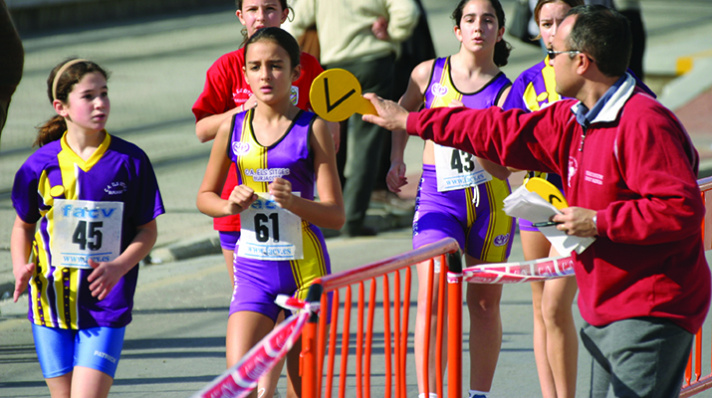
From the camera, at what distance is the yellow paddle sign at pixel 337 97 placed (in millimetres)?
3670

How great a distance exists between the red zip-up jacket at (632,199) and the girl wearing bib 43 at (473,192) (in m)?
1.28

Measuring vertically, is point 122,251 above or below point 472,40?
below

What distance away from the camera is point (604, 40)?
10.8 ft

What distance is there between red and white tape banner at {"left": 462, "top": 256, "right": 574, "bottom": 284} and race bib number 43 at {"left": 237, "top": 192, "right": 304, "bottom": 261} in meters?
0.70

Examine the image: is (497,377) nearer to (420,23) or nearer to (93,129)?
(93,129)

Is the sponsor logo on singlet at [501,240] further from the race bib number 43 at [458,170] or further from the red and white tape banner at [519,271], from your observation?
the red and white tape banner at [519,271]

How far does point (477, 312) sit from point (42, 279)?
2.02 m

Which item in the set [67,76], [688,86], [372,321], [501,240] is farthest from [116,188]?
[688,86]

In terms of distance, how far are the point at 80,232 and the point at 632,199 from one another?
2.04 metres

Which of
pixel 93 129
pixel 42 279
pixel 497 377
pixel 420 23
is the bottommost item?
pixel 497 377

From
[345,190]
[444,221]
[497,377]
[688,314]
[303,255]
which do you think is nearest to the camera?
[688,314]

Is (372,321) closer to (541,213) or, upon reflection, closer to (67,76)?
(541,213)

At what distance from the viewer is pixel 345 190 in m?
9.12

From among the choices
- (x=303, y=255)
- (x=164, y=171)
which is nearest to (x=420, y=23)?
(x=164, y=171)
